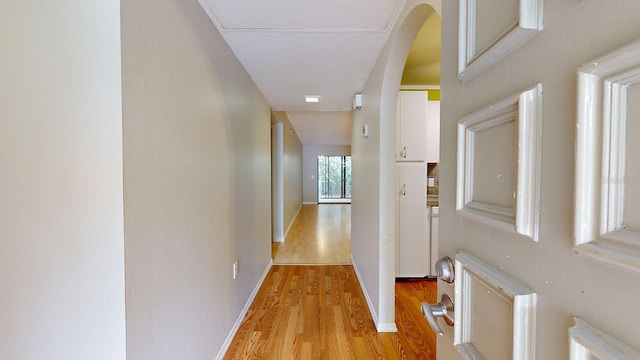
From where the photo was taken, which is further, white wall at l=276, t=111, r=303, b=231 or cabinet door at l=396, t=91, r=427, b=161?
white wall at l=276, t=111, r=303, b=231

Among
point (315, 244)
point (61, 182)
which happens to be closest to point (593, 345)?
point (61, 182)

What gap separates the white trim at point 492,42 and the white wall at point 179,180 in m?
0.99

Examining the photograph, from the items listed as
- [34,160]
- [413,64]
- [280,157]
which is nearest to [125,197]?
[34,160]

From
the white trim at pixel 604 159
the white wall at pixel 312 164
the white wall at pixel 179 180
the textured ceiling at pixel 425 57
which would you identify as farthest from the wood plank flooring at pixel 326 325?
the white wall at pixel 312 164

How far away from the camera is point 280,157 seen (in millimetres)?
4992

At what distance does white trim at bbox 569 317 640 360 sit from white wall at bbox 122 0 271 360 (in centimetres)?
110

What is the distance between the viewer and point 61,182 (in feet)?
2.83

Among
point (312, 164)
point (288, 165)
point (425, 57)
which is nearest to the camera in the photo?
point (425, 57)

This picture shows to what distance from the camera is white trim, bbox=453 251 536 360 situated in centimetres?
40

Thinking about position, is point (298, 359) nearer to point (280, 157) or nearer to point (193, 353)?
point (193, 353)

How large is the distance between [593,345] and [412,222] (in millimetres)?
2732

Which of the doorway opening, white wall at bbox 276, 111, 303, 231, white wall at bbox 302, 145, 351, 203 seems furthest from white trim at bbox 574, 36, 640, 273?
the doorway opening

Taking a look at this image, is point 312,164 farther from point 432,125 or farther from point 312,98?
point 432,125

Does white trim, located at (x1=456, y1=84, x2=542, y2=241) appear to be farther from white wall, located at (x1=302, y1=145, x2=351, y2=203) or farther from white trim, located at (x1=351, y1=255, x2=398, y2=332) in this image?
white wall, located at (x1=302, y1=145, x2=351, y2=203)
